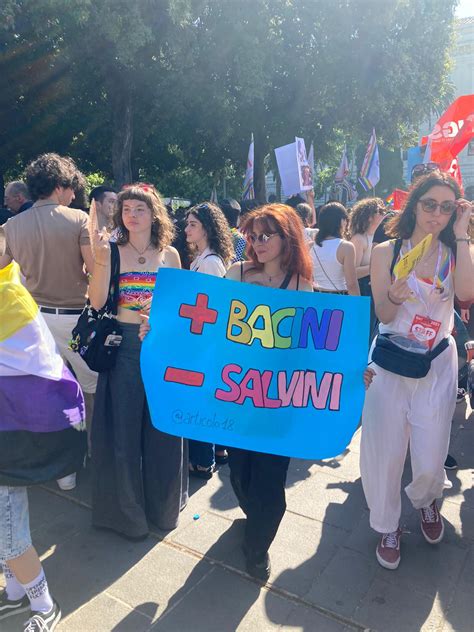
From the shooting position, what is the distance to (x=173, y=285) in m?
2.64

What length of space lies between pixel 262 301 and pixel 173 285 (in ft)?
1.43

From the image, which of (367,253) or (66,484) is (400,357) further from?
(367,253)

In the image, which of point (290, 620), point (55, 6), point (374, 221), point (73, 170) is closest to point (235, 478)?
point (290, 620)

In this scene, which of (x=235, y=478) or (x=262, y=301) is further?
(x=235, y=478)

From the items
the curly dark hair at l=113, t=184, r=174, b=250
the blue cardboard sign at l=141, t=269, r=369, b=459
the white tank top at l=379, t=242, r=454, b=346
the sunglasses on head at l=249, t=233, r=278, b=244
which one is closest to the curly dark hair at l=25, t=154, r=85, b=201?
the curly dark hair at l=113, t=184, r=174, b=250

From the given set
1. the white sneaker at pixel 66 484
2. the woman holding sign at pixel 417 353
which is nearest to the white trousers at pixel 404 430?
the woman holding sign at pixel 417 353

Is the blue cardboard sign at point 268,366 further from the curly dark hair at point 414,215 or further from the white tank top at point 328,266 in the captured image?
the white tank top at point 328,266

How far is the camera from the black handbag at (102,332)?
2.92m

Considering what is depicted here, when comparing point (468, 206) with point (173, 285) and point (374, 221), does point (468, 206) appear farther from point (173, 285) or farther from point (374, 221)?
point (374, 221)

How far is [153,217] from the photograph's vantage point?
311 centimetres

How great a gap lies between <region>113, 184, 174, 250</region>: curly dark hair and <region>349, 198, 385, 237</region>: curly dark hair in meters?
2.52

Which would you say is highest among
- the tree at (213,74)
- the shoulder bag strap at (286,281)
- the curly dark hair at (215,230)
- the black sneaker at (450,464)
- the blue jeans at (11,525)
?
the tree at (213,74)

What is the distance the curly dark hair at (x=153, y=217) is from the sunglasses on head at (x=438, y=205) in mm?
1408

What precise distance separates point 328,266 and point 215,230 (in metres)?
1.23
